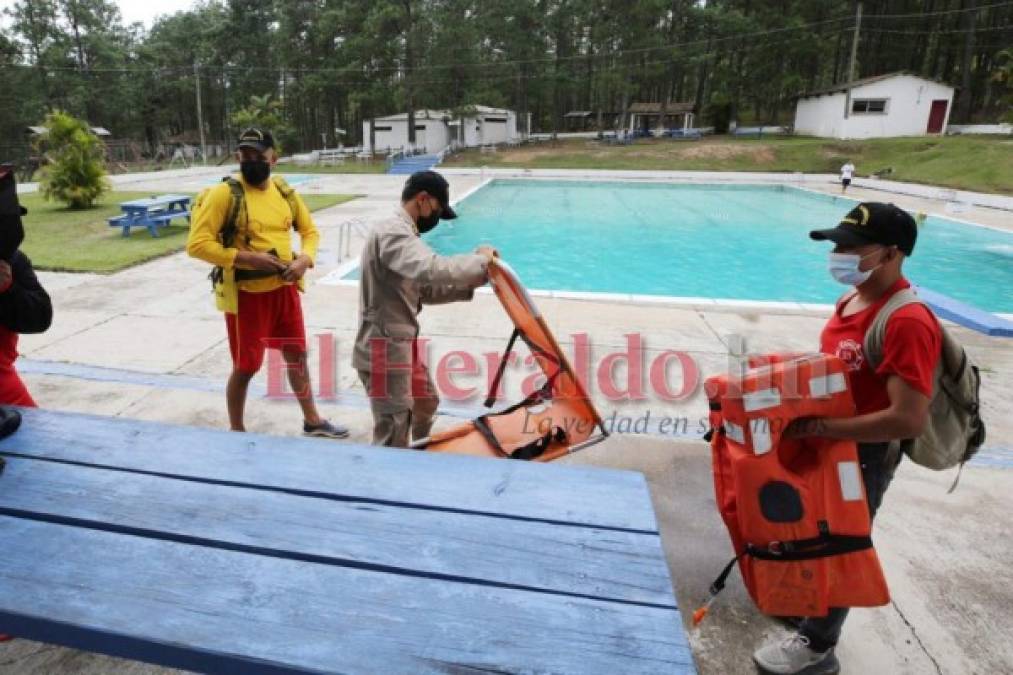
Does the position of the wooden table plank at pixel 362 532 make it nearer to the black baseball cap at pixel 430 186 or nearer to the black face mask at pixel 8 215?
the black face mask at pixel 8 215

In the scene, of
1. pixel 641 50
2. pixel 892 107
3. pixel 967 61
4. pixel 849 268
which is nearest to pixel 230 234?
pixel 849 268

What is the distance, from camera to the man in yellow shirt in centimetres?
315

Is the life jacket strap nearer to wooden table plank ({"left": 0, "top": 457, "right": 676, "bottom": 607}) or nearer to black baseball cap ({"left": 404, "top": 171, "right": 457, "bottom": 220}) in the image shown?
wooden table plank ({"left": 0, "top": 457, "right": 676, "bottom": 607})

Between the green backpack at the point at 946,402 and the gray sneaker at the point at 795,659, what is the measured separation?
2.44ft

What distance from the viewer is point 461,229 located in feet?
51.1

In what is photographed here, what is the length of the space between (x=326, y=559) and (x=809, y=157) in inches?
1352

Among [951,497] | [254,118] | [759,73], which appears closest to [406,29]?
[254,118]

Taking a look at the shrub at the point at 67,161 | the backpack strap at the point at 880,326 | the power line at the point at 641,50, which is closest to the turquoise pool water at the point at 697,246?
the shrub at the point at 67,161

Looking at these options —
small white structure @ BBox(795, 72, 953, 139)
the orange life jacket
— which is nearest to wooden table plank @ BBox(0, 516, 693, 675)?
the orange life jacket

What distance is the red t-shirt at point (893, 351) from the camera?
1.69m

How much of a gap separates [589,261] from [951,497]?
9.74m

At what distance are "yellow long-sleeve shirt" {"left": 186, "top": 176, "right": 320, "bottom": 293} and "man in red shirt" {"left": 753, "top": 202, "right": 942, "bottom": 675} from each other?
272cm

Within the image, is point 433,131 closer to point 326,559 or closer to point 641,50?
point 641,50

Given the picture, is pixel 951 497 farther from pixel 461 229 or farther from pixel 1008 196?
pixel 1008 196
